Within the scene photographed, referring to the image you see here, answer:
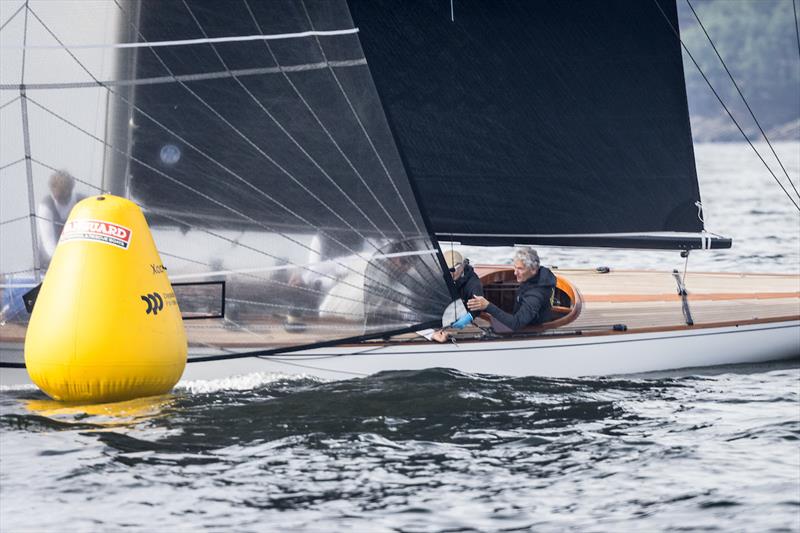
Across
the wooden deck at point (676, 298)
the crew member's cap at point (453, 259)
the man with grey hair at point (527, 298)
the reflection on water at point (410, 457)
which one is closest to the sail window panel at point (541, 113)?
the wooden deck at point (676, 298)

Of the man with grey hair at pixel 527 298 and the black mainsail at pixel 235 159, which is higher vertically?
the black mainsail at pixel 235 159

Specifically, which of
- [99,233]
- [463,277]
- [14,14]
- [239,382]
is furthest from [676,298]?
[14,14]

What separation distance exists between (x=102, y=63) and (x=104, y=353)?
2.04 meters

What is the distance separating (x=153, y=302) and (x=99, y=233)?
21.2 inches

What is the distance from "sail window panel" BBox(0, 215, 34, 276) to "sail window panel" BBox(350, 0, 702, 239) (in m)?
3.16

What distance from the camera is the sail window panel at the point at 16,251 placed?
8938 millimetres

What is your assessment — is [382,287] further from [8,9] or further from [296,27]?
[8,9]

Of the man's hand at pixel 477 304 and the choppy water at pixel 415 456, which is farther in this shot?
the man's hand at pixel 477 304

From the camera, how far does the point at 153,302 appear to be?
27.4ft

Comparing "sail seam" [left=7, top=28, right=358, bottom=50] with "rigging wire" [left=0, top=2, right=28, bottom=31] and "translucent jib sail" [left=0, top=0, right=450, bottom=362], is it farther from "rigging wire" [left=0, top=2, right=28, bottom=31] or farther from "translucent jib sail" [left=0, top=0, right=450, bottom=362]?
"rigging wire" [left=0, top=2, right=28, bottom=31]

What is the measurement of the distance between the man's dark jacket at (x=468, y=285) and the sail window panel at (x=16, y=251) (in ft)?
10.4

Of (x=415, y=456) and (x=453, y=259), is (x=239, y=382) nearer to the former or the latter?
(x=453, y=259)

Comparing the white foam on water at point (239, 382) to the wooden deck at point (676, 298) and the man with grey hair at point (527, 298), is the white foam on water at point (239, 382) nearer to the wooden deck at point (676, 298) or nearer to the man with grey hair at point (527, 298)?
the man with grey hair at point (527, 298)

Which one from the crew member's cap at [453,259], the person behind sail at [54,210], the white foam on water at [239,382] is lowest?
the white foam on water at [239,382]
